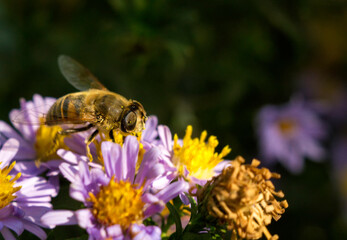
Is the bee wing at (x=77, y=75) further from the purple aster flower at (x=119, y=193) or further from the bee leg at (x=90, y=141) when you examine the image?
the purple aster flower at (x=119, y=193)

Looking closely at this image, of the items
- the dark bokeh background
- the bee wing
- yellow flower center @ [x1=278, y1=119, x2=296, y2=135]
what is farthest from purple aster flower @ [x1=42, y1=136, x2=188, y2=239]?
yellow flower center @ [x1=278, y1=119, x2=296, y2=135]

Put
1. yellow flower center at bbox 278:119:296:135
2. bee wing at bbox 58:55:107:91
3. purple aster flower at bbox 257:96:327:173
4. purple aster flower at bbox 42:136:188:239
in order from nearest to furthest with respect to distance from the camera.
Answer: purple aster flower at bbox 42:136:188:239 → bee wing at bbox 58:55:107:91 → purple aster flower at bbox 257:96:327:173 → yellow flower center at bbox 278:119:296:135

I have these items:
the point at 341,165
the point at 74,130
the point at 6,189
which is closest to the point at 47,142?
the point at 74,130

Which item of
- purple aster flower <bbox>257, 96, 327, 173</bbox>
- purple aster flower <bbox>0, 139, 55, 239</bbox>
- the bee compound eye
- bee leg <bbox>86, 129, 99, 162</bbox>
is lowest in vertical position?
purple aster flower <bbox>257, 96, 327, 173</bbox>

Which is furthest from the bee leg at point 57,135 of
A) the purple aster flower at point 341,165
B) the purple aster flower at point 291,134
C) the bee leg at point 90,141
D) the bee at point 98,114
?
the purple aster flower at point 341,165

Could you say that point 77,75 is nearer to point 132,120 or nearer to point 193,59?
point 132,120

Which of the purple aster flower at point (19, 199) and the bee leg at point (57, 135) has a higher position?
the bee leg at point (57, 135)

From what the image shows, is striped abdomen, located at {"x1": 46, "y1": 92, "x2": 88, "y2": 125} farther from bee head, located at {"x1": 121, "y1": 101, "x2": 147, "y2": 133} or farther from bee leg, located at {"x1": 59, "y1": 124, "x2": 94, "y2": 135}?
bee head, located at {"x1": 121, "y1": 101, "x2": 147, "y2": 133}
